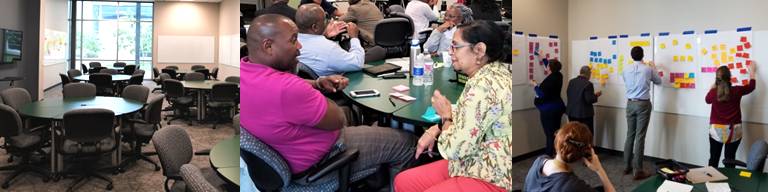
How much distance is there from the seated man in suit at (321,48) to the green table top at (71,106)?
347 centimetres

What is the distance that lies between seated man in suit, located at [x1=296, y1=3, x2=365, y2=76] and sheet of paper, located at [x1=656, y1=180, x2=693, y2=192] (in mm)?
1731

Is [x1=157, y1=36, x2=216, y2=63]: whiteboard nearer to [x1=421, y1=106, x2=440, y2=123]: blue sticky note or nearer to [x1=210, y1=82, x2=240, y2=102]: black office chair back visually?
[x1=210, y1=82, x2=240, y2=102]: black office chair back

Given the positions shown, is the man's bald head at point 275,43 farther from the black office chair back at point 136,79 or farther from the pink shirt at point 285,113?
the black office chair back at point 136,79

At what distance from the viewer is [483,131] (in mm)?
1511

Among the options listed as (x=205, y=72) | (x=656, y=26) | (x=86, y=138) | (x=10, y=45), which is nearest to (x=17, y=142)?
(x=86, y=138)

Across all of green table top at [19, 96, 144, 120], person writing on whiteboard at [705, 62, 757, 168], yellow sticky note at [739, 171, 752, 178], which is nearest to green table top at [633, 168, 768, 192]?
yellow sticky note at [739, 171, 752, 178]

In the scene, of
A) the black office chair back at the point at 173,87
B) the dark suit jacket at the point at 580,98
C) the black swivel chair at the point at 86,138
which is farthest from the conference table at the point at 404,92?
the black swivel chair at the point at 86,138

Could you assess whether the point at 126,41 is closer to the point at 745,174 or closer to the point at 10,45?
the point at 10,45

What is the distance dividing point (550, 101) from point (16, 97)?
4.44m

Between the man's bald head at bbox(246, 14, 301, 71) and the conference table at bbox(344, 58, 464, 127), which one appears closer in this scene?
the man's bald head at bbox(246, 14, 301, 71)

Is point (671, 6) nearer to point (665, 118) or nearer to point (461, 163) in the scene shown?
point (665, 118)

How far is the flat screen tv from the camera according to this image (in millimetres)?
3898

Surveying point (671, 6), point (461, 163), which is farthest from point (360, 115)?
point (671, 6)

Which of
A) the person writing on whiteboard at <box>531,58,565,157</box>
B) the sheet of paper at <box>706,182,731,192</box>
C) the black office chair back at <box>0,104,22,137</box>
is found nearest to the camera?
the person writing on whiteboard at <box>531,58,565,157</box>
